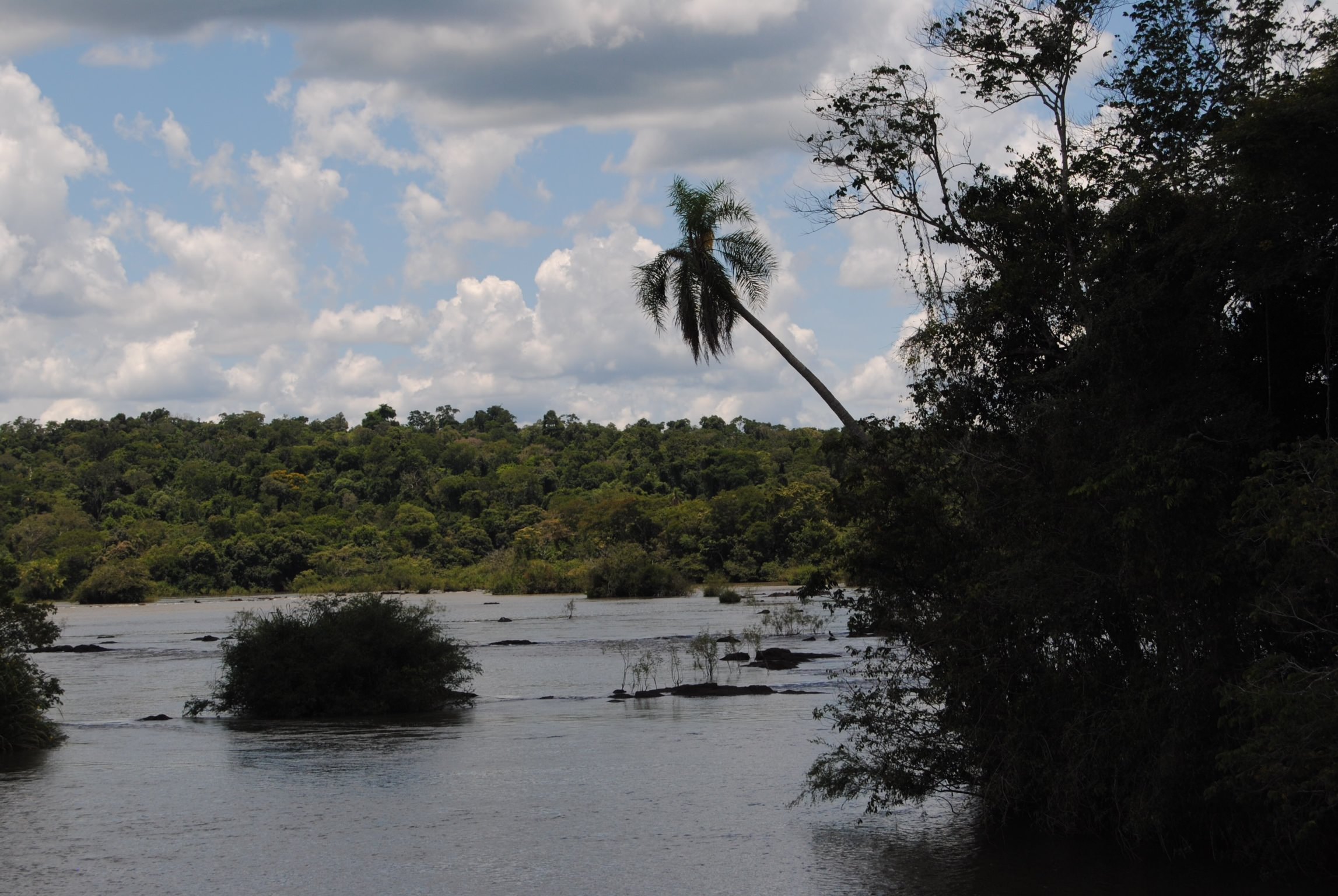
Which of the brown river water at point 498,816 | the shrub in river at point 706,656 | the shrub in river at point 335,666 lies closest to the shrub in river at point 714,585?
the shrub in river at point 706,656

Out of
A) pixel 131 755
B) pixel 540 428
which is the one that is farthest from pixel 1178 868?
pixel 540 428

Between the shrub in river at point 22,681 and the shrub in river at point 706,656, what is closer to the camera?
the shrub in river at point 22,681

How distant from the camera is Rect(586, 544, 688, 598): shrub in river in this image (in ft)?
299

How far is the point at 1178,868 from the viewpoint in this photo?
43.6 feet

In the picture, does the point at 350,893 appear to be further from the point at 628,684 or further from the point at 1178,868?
the point at 628,684

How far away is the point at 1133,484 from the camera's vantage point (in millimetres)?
12484

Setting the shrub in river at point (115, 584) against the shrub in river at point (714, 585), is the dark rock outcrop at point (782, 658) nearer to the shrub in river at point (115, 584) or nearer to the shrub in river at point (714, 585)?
the shrub in river at point (714, 585)

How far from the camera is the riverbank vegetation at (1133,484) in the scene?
1158 cm

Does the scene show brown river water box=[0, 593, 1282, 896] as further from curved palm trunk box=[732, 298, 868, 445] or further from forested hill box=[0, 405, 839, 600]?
forested hill box=[0, 405, 839, 600]

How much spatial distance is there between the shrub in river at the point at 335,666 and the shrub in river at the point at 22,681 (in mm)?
5600

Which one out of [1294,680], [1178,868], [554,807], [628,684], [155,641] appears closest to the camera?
[1294,680]

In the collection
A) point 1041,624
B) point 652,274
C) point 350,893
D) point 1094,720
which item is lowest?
point 350,893

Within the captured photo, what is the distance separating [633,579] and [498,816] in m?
72.9

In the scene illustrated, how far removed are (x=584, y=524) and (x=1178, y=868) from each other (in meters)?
94.1
